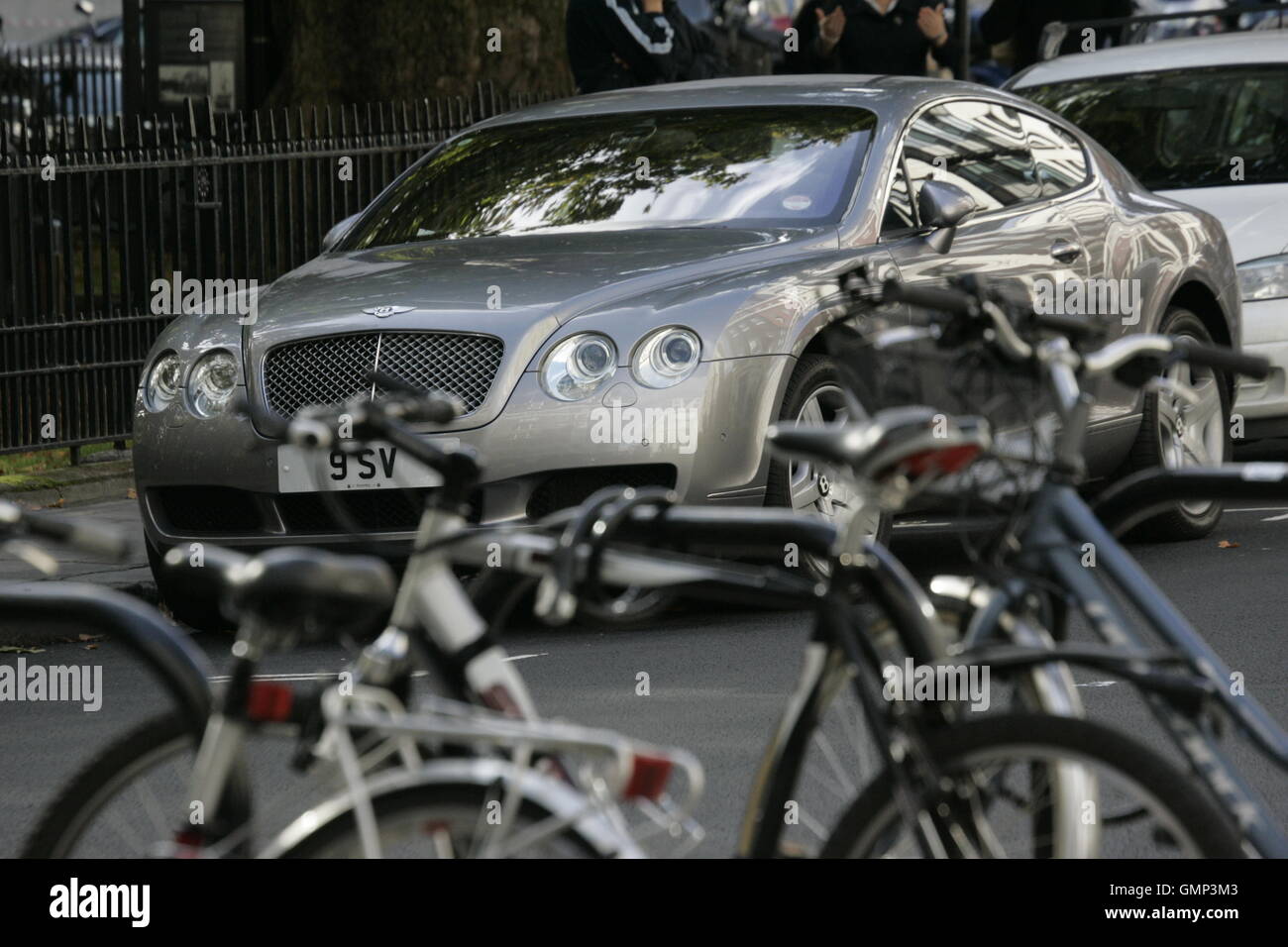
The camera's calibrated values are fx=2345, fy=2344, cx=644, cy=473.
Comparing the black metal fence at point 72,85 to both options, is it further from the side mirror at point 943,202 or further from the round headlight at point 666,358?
the side mirror at point 943,202

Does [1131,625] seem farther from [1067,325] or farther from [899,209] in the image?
[899,209]

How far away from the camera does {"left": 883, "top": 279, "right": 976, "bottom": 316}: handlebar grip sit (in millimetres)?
3180

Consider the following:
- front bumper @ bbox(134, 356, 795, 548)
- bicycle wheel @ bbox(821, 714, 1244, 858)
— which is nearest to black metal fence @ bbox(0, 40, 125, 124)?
front bumper @ bbox(134, 356, 795, 548)

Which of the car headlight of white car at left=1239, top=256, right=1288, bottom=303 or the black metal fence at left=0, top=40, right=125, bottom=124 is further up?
the black metal fence at left=0, top=40, right=125, bottom=124

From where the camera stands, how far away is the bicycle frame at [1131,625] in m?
3.10

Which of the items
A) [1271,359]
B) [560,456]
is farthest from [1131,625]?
[1271,359]

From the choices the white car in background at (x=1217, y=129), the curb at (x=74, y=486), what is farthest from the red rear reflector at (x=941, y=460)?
the curb at (x=74, y=486)

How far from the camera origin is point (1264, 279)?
10023 millimetres

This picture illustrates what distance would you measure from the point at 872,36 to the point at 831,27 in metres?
0.24

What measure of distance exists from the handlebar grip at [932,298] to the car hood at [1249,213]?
701 centimetres

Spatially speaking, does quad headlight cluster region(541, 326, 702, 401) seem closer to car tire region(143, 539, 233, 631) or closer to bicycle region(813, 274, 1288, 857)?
car tire region(143, 539, 233, 631)

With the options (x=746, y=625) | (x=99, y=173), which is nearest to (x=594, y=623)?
(x=746, y=625)

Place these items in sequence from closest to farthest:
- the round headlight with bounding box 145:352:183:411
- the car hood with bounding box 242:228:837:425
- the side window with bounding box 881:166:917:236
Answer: the car hood with bounding box 242:228:837:425 → the round headlight with bounding box 145:352:183:411 → the side window with bounding box 881:166:917:236

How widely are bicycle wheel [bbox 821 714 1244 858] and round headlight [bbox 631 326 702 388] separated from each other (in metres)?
4.04
